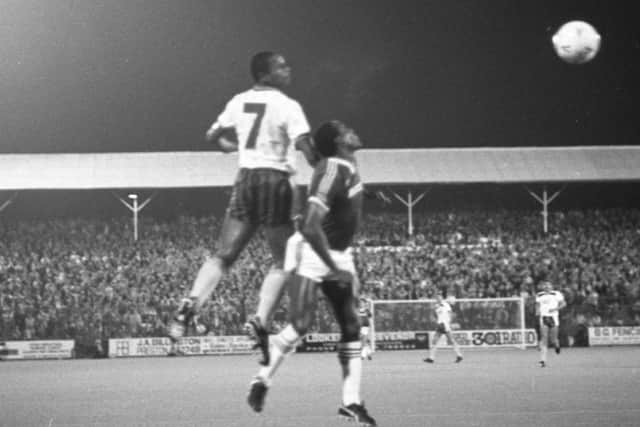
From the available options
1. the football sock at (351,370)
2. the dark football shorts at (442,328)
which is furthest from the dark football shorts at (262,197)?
the dark football shorts at (442,328)

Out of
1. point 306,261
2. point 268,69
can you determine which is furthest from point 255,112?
point 306,261

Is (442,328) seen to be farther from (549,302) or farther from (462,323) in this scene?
(462,323)

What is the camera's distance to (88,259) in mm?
41156

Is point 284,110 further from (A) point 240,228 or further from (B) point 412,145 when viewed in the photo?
(B) point 412,145

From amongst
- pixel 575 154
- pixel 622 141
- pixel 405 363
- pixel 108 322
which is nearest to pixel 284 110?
pixel 405 363

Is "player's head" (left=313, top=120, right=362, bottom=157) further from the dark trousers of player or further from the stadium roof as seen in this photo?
the stadium roof

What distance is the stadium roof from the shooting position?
155 feet

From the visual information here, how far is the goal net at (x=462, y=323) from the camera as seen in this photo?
1401 inches

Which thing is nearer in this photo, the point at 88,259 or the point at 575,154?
the point at 88,259

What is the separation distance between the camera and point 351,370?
9.63 m

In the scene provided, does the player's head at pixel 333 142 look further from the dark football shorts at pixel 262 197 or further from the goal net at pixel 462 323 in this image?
the goal net at pixel 462 323

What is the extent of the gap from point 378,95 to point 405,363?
1103 inches

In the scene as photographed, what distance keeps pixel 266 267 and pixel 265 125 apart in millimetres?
31317

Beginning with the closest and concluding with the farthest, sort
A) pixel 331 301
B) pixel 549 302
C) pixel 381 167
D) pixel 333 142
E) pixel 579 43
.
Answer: pixel 333 142, pixel 331 301, pixel 579 43, pixel 549 302, pixel 381 167
